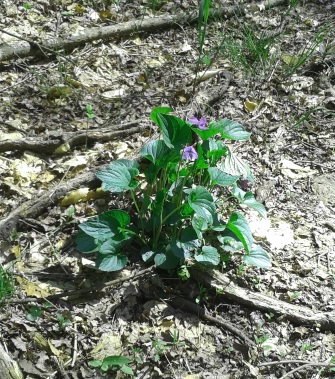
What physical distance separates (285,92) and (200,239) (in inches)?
78.8

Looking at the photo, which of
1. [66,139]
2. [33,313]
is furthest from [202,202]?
[66,139]

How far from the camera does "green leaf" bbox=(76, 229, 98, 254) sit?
2.47 meters

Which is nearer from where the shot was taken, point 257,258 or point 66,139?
point 257,258

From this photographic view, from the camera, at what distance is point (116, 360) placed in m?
2.22

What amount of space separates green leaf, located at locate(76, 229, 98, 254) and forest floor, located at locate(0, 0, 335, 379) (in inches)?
8.8

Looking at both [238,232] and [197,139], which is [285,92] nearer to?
[197,139]

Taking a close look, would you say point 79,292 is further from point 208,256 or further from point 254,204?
point 254,204

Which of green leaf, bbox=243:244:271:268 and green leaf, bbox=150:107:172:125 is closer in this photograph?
green leaf, bbox=150:107:172:125

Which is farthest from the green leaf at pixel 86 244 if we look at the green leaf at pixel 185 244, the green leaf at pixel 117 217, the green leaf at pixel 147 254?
the green leaf at pixel 185 244

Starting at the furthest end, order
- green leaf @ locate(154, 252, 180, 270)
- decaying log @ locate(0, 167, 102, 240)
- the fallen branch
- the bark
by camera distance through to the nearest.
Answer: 1. the bark
2. the fallen branch
3. decaying log @ locate(0, 167, 102, 240)
4. green leaf @ locate(154, 252, 180, 270)

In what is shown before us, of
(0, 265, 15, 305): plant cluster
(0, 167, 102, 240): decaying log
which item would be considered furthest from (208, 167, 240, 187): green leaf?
(0, 265, 15, 305): plant cluster

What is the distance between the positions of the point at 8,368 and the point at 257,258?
133cm

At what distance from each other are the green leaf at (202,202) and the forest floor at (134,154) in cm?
53

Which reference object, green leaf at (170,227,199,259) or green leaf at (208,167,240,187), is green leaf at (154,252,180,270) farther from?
green leaf at (208,167,240,187)
